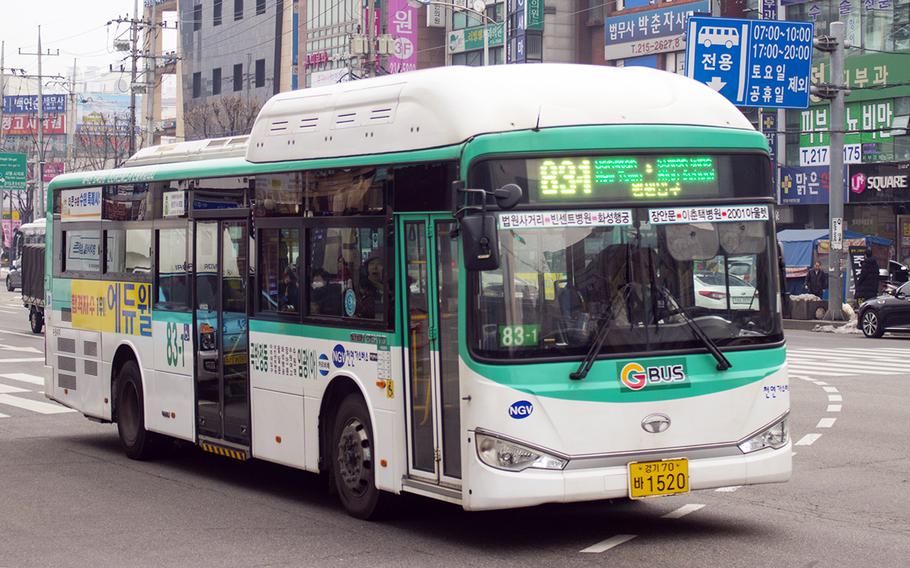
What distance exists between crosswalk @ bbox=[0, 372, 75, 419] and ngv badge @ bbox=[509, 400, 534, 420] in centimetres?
1134

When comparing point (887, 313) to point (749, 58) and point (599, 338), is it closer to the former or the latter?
point (749, 58)

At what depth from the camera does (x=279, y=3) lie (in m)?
89.7

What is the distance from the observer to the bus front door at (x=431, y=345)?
8.95 m

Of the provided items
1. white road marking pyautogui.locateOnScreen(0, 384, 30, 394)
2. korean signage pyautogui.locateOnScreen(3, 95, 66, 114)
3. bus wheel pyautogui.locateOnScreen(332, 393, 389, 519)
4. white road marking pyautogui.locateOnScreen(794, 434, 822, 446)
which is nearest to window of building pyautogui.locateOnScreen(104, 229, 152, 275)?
bus wheel pyautogui.locateOnScreen(332, 393, 389, 519)

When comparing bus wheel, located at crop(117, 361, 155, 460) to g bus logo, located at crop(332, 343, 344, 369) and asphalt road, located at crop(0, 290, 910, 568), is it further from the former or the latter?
g bus logo, located at crop(332, 343, 344, 369)

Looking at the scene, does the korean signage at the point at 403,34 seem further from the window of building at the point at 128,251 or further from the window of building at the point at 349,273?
the window of building at the point at 349,273

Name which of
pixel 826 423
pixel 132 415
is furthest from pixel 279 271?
pixel 826 423

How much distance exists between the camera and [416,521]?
9.94 metres

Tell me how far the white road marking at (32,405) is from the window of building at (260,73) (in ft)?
239

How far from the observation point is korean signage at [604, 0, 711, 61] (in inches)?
2207

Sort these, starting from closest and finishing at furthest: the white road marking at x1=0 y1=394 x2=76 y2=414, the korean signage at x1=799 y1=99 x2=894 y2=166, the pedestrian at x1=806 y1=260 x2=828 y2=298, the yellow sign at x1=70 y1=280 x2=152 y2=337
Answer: the yellow sign at x1=70 y1=280 x2=152 y2=337, the white road marking at x1=0 y1=394 x2=76 y2=414, the pedestrian at x1=806 y1=260 x2=828 y2=298, the korean signage at x1=799 y1=99 x2=894 y2=166

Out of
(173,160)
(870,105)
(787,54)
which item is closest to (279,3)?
(870,105)

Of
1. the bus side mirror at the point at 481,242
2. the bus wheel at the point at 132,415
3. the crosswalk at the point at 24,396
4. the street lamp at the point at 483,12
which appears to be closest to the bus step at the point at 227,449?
the bus wheel at the point at 132,415

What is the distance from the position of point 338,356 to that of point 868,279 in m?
28.3
